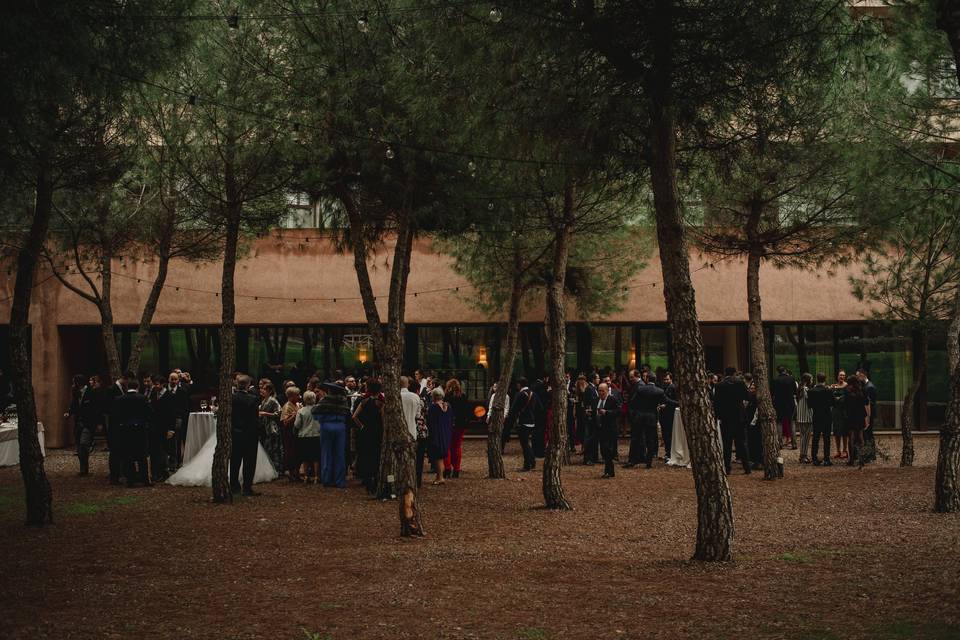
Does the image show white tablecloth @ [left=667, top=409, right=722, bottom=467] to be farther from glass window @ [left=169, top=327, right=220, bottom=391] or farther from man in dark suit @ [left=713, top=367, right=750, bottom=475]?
glass window @ [left=169, top=327, right=220, bottom=391]

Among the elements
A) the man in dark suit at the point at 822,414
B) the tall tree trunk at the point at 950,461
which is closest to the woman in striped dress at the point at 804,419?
the man in dark suit at the point at 822,414

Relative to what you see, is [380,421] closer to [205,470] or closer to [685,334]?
[205,470]

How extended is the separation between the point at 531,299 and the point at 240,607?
21477mm

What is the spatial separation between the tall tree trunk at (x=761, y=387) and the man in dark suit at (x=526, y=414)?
4.51 metres

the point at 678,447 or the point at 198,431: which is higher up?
the point at 198,431

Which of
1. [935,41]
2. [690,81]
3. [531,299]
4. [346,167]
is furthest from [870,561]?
[531,299]

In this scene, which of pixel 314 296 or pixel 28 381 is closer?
pixel 28 381

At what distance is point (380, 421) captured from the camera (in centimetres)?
1828

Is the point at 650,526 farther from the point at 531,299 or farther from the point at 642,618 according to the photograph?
the point at 531,299

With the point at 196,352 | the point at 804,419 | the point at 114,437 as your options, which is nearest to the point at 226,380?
the point at 114,437

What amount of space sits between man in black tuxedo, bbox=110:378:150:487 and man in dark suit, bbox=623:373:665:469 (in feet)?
31.3

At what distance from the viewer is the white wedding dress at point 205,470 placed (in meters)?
19.1

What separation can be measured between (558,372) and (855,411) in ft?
29.8

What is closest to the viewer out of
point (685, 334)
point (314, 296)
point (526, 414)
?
point (685, 334)
